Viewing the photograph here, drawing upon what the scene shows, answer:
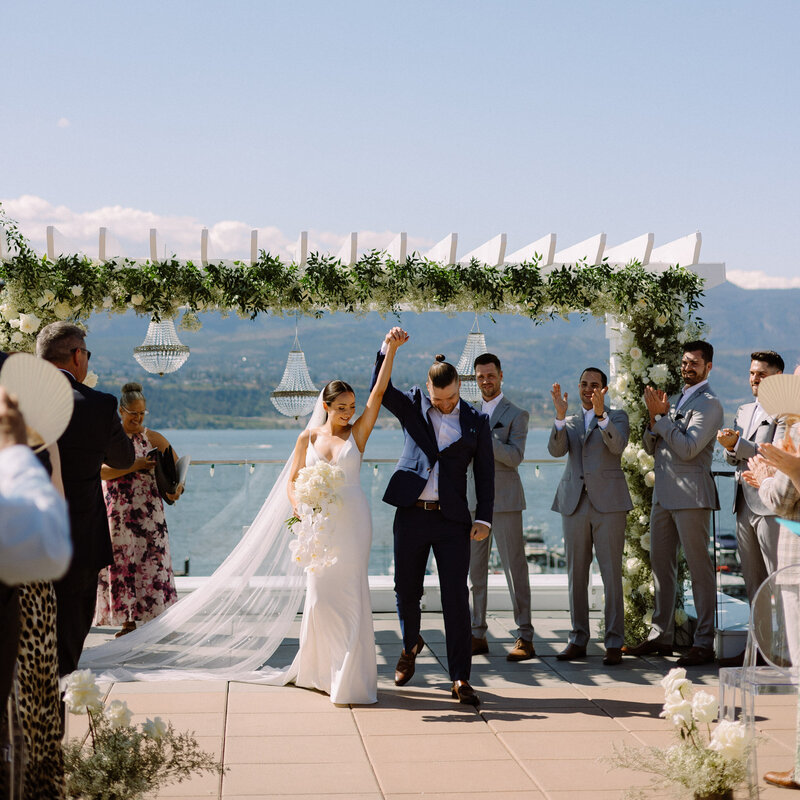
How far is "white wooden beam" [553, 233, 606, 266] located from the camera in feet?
23.6

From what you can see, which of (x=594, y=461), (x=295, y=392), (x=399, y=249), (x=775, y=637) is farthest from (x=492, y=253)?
(x=775, y=637)

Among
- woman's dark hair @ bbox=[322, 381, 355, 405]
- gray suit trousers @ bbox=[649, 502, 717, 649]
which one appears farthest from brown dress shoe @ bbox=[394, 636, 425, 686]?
gray suit trousers @ bbox=[649, 502, 717, 649]

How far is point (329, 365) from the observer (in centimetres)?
8619

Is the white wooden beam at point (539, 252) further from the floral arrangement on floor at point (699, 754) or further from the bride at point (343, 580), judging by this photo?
the floral arrangement on floor at point (699, 754)

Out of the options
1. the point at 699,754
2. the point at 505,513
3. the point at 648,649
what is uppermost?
the point at 505,513

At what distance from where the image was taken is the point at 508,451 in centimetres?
662

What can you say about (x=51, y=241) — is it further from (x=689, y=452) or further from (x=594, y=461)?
(x=689, y=452)

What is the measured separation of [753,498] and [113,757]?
411 cm

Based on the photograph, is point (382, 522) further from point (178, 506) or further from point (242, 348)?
point (242, 348)

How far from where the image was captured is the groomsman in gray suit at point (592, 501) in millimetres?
6469

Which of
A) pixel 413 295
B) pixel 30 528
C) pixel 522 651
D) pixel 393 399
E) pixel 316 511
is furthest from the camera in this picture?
pixel 413 295

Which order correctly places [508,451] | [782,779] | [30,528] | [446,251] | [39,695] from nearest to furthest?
[30,528] < [39,695] < [782,779] < [508,451] < [446,251]

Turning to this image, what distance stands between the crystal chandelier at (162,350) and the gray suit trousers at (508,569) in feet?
8.32

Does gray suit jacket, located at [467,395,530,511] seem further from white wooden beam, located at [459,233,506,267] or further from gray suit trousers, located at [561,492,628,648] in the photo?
white wooden beam, located at [459,233,506,267]
